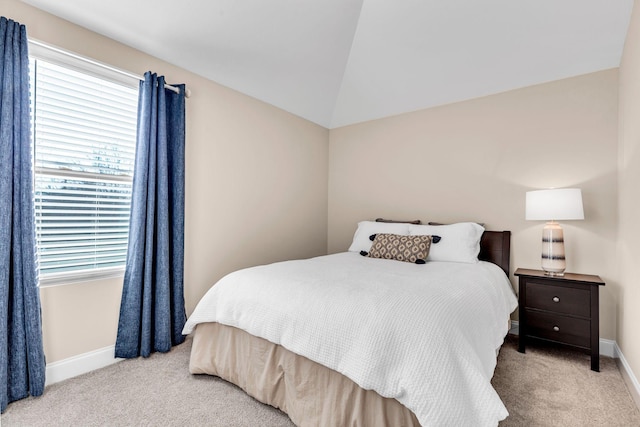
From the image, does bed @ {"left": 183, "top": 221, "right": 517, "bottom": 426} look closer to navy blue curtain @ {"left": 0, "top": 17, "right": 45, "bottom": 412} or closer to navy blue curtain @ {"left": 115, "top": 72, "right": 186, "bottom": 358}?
navy blue curtain @ {"left": 115, "top": 72, "right": 186, "bottom": 358}

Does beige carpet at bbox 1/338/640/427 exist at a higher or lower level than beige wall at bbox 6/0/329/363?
lower

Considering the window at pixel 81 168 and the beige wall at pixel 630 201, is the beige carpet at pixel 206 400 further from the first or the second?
the window at pixel 81 168

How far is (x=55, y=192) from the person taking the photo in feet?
6.59

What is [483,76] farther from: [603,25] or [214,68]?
[214,68]

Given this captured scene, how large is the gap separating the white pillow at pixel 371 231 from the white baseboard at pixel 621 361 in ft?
4.29

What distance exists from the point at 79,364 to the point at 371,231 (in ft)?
8.63

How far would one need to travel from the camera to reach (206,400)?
177 centimetres

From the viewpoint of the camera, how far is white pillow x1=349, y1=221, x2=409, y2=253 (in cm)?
318

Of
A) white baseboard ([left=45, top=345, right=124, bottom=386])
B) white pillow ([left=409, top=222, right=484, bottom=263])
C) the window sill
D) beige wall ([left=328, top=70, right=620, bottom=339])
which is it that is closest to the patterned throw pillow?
white pillow ([left=409, top=222, right=484, bottom=263])

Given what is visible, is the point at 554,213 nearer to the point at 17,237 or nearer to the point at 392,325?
the point at 392,325

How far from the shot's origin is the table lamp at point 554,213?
233 cm

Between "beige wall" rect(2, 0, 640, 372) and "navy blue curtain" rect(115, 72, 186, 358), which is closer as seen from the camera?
"beige wall" rect(2, 0, 640, 372)

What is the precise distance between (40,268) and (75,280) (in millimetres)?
208

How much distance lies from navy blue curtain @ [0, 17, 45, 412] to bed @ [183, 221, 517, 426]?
849 mm
